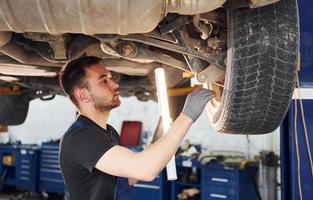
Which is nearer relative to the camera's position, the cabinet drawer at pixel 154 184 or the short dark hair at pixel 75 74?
the short dark hair at pixel 75 74

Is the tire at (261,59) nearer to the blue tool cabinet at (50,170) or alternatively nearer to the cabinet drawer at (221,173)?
the cabinet drawer at (221,173)

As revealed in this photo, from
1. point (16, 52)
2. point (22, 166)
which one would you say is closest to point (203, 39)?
point (16, 52)

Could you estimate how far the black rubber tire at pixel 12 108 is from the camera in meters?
3.23

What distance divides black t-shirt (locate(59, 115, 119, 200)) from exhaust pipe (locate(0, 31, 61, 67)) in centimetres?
41

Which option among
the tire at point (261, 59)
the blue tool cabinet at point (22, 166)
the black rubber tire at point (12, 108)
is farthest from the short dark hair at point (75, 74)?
the blue tool cabinet at point (22, 166)

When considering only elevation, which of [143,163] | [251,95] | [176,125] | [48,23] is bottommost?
[143,163]

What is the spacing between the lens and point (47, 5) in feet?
3.64

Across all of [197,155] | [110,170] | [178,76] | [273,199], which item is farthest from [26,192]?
[110,170]

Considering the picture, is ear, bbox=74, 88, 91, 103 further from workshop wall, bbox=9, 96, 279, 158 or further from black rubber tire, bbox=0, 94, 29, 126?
workshop wall, bbox=9, 96, 279, 158

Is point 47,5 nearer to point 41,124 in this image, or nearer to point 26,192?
point 26,192

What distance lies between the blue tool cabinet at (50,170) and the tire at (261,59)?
503 centimetres

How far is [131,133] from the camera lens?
20.4 ft

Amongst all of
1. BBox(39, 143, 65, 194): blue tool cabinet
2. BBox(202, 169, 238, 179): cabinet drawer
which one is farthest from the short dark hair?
BBox(39, 143, 65, 194): blue tool cabinet

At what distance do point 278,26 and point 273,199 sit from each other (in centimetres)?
364
